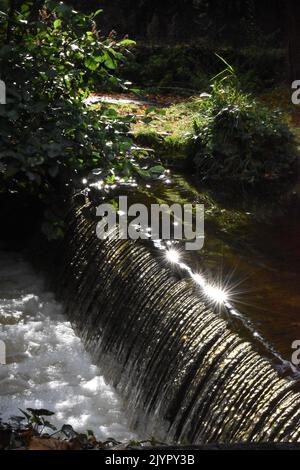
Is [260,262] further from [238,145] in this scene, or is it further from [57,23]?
[238,145]

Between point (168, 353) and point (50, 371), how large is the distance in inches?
47.1

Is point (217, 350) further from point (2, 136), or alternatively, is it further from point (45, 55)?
point (45, 55)

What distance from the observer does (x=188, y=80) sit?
45.4 feet

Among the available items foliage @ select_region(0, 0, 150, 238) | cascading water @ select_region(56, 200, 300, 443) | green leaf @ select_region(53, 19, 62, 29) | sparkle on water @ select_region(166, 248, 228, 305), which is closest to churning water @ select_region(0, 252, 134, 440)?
cascading water @ select_region(56, 200, 300, 443)

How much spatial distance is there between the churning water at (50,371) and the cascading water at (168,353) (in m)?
0.12

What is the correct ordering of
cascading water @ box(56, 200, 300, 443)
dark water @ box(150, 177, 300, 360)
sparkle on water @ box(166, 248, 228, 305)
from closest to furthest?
1. cascading water @ box(56, 200, 300, 443)
2. dark water @ box(150, 177, 300, 360)
3. sparkle on water @ box(166, 248, 228, 305)

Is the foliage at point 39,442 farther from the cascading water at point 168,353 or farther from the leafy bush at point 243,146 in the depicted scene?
the leafy bush at point 243,146

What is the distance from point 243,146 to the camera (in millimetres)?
8453

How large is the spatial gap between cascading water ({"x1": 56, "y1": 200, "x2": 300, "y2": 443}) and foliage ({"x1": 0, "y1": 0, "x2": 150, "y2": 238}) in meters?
0.67

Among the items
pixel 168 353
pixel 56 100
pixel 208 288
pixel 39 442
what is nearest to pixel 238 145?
pixel 56 100

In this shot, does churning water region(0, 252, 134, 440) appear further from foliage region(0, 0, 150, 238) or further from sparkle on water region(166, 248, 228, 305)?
sparkle on water region(166, 248, 228, 305)

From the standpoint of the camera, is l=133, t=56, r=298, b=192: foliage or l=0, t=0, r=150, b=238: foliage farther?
l=133, t=56, r=298, b=192: foliage

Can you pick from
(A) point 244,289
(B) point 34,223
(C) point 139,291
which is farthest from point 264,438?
(B) point 34,223

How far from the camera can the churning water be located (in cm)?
515
